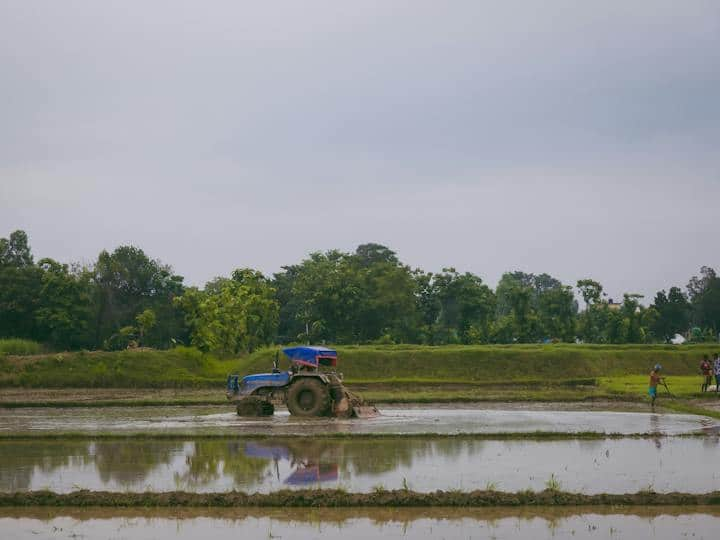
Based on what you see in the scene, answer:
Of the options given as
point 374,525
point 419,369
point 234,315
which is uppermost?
point 234,315

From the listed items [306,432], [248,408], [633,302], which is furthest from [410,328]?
[306,432]

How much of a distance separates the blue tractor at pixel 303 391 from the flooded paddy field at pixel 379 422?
1.63 feet

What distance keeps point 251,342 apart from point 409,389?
23038 millimetres

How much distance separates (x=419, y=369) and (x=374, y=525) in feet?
105

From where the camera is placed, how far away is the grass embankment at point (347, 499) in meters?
13.0

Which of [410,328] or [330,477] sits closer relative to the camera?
[330,477]

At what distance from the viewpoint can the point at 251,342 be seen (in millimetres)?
59750

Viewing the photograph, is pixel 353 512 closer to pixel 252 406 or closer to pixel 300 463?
pixel 300 463

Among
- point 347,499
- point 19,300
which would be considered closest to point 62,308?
point 19,300

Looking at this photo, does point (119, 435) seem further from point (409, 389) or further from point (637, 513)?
point (409, 389)

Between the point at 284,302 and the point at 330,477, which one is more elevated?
the point at 284,302

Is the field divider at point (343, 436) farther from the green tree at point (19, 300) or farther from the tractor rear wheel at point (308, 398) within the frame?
the green tree at point (19, 300)

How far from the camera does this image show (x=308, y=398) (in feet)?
86.5

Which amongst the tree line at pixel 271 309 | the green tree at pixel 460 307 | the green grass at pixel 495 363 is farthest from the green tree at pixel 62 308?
the green tree at pixel 460 307
